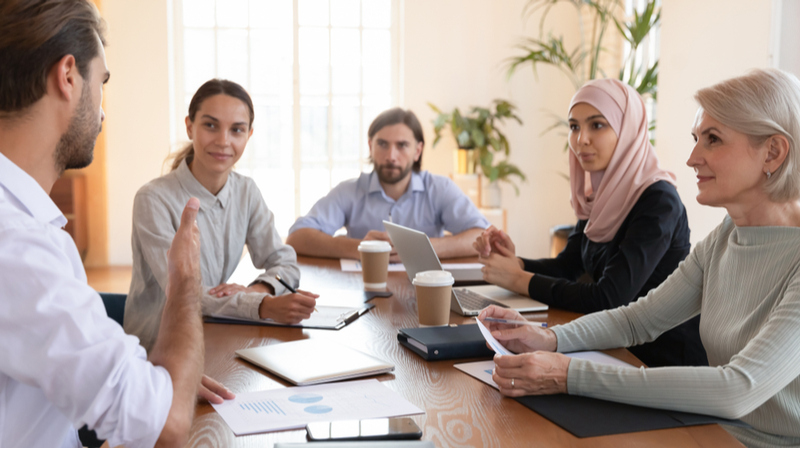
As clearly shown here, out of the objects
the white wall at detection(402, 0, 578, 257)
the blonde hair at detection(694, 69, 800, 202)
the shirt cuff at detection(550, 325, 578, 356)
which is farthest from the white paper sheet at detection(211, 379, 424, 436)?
the white wall at detection(402, 0, 578, 257)

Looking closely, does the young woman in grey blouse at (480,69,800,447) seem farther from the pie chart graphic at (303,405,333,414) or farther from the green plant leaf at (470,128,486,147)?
the green plant leaf at (470,128,486,147)

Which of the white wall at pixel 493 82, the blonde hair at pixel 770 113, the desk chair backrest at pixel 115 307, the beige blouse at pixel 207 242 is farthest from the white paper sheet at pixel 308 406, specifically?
the white wall at pixel 493 82

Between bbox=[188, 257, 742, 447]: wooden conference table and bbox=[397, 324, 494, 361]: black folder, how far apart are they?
18mm

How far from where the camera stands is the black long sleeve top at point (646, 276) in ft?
5.80

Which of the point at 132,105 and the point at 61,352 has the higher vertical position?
the point at 132,105

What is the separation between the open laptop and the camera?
5.61 feet

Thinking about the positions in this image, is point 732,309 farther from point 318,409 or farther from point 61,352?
point 61,352

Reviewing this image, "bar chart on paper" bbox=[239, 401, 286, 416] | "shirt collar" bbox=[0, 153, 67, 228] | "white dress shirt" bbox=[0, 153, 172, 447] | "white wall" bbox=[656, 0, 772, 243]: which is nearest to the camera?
"white dress shirt" bbox=[0, 153, 172, 447]

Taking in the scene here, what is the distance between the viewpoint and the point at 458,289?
1986 millimetres

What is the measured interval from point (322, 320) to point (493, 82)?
4955mm

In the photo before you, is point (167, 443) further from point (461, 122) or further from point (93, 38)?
point (461, 122)

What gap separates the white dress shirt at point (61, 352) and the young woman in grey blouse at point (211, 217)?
2.87 feet

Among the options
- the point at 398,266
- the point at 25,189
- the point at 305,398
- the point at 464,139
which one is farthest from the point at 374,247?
the point at 464,139

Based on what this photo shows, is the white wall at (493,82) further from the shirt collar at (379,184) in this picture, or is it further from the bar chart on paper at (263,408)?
the bar chart on paper at (263,408)
